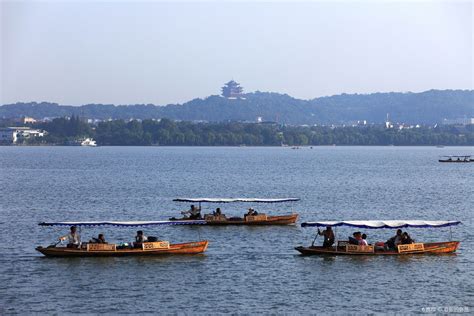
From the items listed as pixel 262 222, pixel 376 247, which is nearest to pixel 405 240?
pixel 376 247

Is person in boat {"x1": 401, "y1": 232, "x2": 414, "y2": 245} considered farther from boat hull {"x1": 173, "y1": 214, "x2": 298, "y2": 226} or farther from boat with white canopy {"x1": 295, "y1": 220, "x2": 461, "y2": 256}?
boat hull {"x1": 173, "y1": 214, "x2": 298, "y2": 226}

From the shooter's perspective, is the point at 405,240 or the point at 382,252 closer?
the point at 382,252

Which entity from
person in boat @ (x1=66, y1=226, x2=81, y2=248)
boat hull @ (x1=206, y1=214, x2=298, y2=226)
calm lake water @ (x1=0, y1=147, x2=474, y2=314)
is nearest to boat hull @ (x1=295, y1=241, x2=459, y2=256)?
calm lake water @ (x1=0, y1=147, x2=474, y2=314)

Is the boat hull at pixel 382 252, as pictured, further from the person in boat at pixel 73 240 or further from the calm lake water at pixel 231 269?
the person in boat at pixel 73 240

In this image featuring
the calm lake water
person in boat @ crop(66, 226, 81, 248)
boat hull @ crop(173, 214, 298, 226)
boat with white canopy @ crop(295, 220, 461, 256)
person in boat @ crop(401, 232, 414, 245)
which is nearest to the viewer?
the calm lake water

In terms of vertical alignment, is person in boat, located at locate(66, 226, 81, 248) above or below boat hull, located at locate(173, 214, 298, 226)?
above

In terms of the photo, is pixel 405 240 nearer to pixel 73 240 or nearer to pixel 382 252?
pixel 382 252

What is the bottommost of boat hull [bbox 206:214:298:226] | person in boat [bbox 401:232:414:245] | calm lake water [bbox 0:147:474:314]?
calm lake water [bbox 0:147:474:314]

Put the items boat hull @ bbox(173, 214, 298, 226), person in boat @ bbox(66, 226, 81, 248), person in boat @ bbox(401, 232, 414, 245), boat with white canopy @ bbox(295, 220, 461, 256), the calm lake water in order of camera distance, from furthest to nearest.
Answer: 1. boat hull @ bbox(173, 214, 298, 226)
2. person in boat @ bbox(401, 232, 414, 245)
3. boat with white canopy @ bbox(295, 220, 461, 256)
4. person in boat @ bbox(66, 226, 81, 248)
5. the calm lake water

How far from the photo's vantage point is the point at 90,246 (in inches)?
2148

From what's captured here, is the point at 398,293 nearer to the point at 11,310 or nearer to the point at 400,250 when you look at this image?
the point at 400,250

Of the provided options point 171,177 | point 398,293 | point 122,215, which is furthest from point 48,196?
point 398,293

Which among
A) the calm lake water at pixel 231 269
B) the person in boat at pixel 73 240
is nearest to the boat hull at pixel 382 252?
the calm lake water at pixel 231 269

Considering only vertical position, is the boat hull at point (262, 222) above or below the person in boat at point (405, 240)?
below
